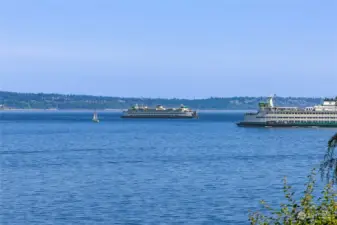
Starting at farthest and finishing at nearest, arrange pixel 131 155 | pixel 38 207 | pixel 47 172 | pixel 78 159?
pixel 131 155
pixel 78 159
pixel 47 172
pixel 38 207

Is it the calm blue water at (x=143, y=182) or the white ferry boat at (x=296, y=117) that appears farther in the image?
the white ferry boat at (x=296, y=117)

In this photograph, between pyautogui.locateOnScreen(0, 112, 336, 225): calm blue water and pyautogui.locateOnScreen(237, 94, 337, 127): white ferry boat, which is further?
pyautogui.locateOnScreen(237, 94, 337, 127): white ferry boat

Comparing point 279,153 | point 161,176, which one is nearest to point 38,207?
point 161,176

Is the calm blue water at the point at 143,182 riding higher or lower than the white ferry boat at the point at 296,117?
lower

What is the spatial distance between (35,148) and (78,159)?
1632 centimetres

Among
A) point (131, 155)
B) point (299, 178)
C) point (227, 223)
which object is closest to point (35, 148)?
point (131, 155)

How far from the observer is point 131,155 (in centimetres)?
7006

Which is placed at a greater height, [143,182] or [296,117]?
[296,117]

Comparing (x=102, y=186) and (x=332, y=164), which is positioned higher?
(x=332, y=164)

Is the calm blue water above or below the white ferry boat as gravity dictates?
below

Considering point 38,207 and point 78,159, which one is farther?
point 78,159

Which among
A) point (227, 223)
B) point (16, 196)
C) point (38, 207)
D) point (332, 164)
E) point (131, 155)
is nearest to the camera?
point (332, 164)

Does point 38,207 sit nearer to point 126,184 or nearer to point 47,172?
point 126,184

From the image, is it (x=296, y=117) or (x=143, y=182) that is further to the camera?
(x=296, y=117)
